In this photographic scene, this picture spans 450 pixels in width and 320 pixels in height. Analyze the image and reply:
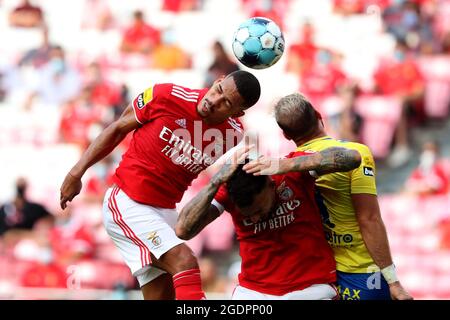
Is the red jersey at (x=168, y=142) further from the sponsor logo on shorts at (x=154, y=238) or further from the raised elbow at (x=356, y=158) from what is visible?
the raised elbow at (x=356, y=158)

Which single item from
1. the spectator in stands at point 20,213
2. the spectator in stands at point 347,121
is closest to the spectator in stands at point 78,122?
the spectator in stands at point 20,213

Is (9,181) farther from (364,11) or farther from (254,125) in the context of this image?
(364,11)

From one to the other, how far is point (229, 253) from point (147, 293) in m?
5.23

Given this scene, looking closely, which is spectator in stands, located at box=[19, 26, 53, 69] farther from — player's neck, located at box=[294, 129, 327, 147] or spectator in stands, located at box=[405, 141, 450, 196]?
player's neck, located at box=[294, 129, 327, 147]

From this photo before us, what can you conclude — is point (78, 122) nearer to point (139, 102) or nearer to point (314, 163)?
point (139, 102)

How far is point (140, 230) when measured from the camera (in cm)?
668

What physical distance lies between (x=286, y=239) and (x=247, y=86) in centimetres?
112

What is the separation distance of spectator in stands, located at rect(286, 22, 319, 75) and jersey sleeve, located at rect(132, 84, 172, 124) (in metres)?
7.08

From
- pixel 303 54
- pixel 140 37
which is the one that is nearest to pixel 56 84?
pixel 140 37

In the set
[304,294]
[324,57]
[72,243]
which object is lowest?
[72,243]

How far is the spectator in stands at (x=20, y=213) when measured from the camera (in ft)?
42.0

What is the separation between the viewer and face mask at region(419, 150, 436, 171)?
40.9ft

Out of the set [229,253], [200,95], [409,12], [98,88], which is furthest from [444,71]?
[200,95]
